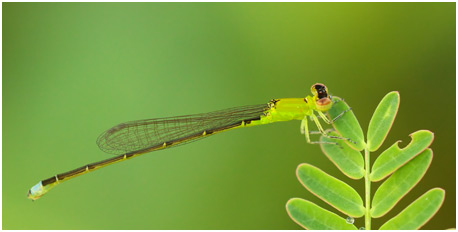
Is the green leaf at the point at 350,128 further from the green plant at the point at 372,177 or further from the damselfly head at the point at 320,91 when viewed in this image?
the damselfly head at the point at 320,91

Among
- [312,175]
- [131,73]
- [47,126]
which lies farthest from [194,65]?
[312,175]

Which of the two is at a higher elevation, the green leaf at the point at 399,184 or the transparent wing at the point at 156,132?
the transparent wing at the point at 156,132

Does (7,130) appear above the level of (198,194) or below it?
above

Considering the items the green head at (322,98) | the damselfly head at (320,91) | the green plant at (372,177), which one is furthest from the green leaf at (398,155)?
the damselfly head at (320,91)

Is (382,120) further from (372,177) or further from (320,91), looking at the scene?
(320,91)

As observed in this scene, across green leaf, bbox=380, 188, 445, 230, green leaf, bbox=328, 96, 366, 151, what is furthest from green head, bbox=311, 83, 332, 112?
green leaf, bbox=380, 188, 445, 230

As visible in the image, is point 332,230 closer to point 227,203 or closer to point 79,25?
point 227,203
